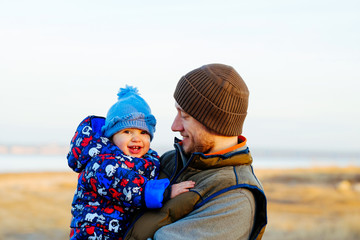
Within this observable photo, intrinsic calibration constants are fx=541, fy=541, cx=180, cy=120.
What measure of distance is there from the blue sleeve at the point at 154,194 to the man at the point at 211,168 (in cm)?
6

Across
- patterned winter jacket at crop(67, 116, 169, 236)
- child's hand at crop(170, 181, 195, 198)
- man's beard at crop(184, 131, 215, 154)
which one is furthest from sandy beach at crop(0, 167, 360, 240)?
child's hand at crop(170, 181, 195, 198)

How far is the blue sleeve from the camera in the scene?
10.7 ft

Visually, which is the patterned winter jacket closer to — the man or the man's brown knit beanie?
the man

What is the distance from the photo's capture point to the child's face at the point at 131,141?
3.69 metres

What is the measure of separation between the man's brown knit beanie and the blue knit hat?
337 mm

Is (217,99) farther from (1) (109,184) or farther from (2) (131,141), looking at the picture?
(1) (109,184)

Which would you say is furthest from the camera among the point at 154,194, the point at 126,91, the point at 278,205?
the point at 278,205

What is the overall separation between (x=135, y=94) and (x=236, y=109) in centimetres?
81

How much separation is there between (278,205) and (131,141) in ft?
34.3

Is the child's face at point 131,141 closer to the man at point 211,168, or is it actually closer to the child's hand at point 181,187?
the man at point 211,168

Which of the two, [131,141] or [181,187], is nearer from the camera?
[181,187]

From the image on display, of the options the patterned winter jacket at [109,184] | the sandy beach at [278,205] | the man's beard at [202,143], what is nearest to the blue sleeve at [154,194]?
the patterned winter jacket at [109,184]

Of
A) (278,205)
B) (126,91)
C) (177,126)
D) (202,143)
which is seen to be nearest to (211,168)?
(202,143)

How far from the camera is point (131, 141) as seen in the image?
3719 millimetres
